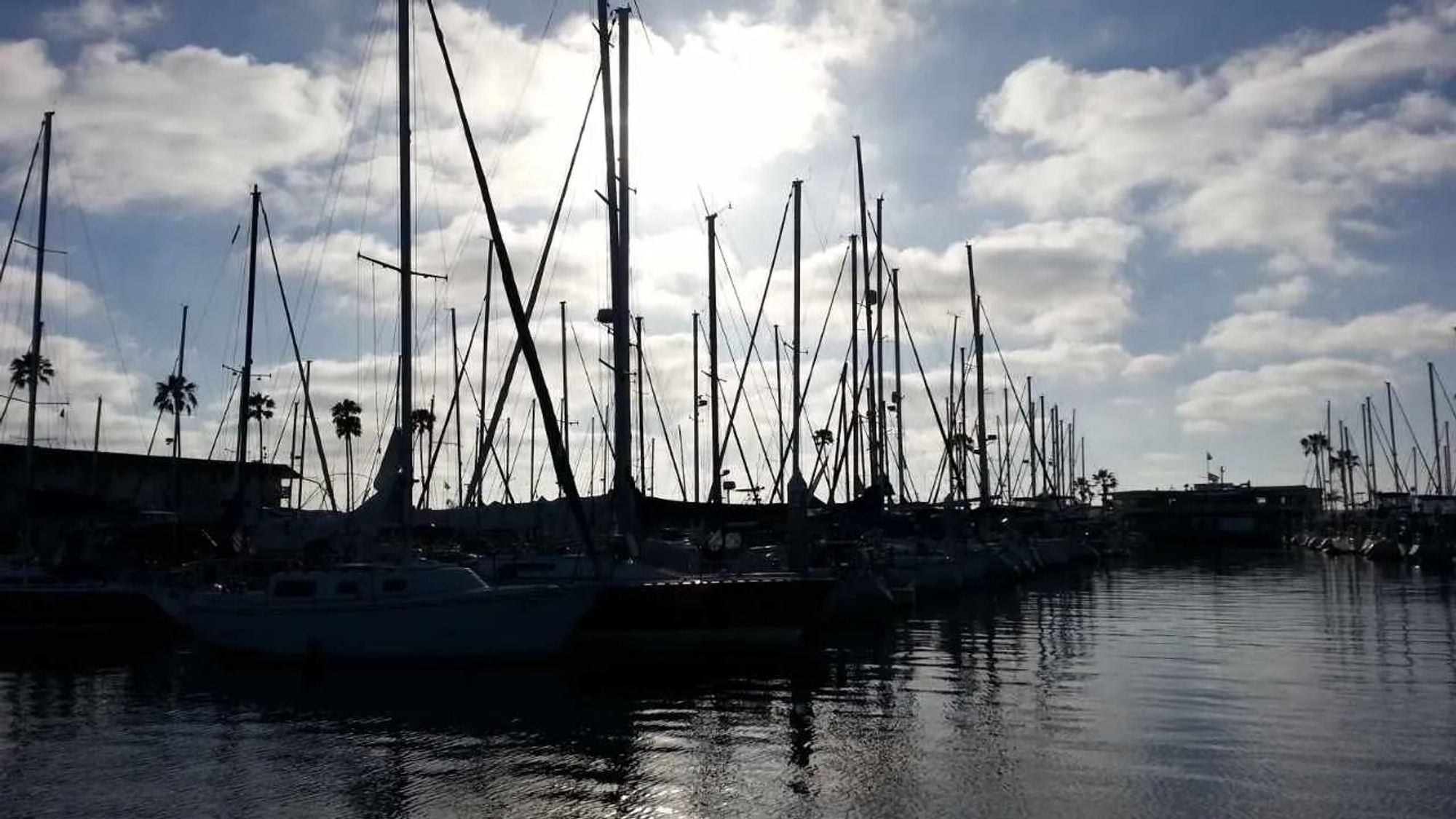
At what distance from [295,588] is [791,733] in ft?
49.9

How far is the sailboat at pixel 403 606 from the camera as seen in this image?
92.4ft

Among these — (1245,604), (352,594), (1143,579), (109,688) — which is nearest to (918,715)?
(352,594)

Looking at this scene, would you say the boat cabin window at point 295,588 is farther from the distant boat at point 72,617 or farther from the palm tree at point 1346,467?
the palm tree at point 1346,467

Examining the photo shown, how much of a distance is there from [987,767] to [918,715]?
4.83 m

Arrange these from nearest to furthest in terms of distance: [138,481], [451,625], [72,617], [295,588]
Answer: [451,625] < [295,588] < [72,617] < [138,481]

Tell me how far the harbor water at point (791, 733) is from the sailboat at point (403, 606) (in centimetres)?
71

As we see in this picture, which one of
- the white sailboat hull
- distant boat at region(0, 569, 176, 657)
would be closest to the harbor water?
the white sailboat hull

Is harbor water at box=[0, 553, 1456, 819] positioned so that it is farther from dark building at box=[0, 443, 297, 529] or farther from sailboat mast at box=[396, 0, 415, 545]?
dark building at box=[0, 443, 297, 529]

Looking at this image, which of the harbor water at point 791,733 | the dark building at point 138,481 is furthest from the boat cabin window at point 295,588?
the dark building at point 138,481

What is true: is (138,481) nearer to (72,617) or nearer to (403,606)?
(72,617)

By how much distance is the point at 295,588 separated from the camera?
29984 millimetres

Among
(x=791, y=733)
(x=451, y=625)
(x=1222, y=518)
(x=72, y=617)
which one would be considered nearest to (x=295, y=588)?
(x=451, y=625)

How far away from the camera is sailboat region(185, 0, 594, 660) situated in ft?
92.4

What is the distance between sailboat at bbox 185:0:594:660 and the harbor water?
2.34ft
